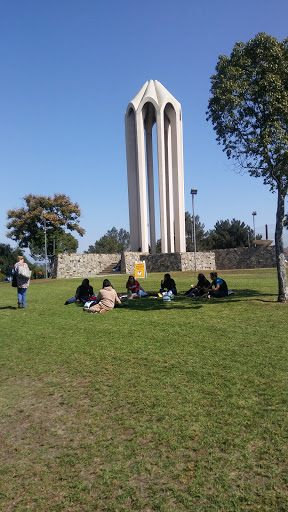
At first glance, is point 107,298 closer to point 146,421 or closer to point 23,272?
point 23,272

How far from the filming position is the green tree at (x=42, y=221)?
138 feet

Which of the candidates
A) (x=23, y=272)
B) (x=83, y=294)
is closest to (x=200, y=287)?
(x=83, y=294)

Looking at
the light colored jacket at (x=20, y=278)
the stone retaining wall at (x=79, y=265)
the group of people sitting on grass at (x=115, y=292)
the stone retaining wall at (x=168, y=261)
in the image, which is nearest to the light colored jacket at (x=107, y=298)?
the group of people sitting on grass at (x=115, y=292)

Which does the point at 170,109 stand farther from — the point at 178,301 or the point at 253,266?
the point at 178,301

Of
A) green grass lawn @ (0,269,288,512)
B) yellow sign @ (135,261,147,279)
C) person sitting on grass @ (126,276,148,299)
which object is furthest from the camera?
yellow sign @ (135,261,147,279)

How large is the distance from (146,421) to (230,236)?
5697cm

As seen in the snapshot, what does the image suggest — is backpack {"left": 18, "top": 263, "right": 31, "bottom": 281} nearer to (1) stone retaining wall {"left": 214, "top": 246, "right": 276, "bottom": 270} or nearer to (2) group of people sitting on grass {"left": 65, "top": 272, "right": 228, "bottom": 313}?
(2) group of people sitting on grass {"left": 65, "top": 272, "right": 228, "bottom": 313}

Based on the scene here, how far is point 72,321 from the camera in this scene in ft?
33.3

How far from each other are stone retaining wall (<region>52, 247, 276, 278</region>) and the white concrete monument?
316 centimetres

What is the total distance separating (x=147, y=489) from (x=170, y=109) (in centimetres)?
3832

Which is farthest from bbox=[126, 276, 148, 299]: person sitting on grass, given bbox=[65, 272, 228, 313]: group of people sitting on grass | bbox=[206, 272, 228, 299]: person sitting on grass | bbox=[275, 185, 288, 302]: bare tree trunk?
bbox=[275, 185, 288, 302]: bare tree trunk

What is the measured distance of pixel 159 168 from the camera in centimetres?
3588

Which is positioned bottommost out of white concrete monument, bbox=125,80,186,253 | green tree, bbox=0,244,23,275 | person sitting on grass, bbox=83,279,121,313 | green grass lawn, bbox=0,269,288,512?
green grass lawn, bbox=0,269,288,512

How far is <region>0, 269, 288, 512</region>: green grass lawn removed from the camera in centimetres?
288
